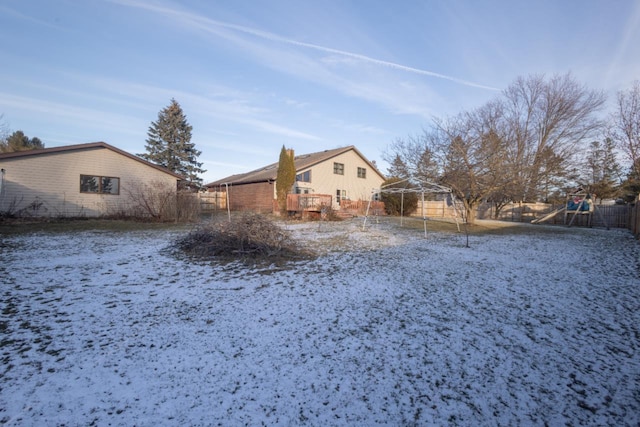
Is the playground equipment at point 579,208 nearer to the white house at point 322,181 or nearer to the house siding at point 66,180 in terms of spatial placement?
the white house at point 322,181

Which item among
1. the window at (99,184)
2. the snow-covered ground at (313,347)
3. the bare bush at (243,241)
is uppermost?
the window at (99,184)

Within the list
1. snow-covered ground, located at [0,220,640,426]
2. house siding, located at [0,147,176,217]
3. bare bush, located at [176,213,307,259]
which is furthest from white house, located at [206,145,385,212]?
snow-covered ground, located at [0,220,640,426]

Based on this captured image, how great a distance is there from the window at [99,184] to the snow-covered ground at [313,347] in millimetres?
11688

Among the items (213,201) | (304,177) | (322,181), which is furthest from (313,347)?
(213,201)

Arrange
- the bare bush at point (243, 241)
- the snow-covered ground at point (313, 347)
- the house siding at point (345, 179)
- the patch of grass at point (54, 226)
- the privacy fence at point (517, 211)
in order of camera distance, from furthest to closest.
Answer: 1. the house siding at point (345, 179)
2. the privacy fence at point (517, 211)
3. the patch of grass at point (54, 226)
4. the bare bush at point (243, 241)
5. the snow-covered ground at point (313, 347)

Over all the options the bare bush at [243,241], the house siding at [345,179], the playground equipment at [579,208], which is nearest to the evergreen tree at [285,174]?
the house siding at [345,179]

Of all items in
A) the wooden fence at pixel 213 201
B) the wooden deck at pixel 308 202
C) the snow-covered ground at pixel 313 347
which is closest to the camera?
the snow-covered ground at pixel 313 347

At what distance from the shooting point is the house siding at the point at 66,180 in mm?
12758

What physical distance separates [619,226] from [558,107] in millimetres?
10038

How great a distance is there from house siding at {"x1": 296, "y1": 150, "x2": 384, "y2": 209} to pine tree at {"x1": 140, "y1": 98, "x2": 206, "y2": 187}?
1646 centimetres

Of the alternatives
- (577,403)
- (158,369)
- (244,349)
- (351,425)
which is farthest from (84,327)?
(577,403)

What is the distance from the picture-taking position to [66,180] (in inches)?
555

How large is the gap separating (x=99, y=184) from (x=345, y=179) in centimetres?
1840

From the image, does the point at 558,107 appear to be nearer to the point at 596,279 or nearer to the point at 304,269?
the point at 596,279
